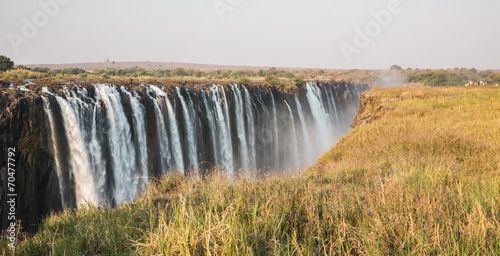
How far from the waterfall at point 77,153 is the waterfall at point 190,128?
748cm

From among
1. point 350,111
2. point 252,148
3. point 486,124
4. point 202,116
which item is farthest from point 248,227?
point 350,111

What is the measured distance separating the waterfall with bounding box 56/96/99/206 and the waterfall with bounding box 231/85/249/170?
44.3 ft

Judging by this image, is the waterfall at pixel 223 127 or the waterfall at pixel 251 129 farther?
the waterfall at pixel 251 129

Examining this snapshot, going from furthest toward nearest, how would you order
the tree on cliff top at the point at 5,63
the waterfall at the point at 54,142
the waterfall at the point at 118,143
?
the tree on cliff top at the point at 5,63 → the waterfall at the point at 118,143 → the waterfall at the point at 54,142

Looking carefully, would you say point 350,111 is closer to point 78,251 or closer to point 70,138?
point 70,138

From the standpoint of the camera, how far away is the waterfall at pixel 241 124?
26.2 meters

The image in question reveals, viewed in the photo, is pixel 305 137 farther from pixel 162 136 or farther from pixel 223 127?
pixel 162 136

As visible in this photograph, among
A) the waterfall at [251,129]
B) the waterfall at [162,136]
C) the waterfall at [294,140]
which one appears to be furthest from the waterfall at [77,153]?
the waterfall at [294,140]

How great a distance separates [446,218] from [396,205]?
500 mm

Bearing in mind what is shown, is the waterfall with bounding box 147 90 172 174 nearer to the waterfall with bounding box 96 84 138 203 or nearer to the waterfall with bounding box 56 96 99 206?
the waterfall with bounding box 96 84 138 203

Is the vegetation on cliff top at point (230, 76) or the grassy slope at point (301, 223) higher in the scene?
the vegetation on cliff top at point (230, 76)

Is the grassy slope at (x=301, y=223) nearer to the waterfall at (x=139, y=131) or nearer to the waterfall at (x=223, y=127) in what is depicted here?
the waterfall at (x=139, y=131)

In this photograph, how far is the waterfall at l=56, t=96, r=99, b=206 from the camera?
1438 cm

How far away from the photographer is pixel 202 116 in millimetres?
22766
